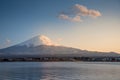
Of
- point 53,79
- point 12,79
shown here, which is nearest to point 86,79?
point 53,79

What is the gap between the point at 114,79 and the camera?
9.62m

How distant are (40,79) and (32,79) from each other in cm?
26

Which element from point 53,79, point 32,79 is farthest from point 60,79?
point 32,79

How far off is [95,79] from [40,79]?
1682 millimetres

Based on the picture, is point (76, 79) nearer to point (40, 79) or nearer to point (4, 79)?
point (40, 79)

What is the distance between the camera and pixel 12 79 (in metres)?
9.91

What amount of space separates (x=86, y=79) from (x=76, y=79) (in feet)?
0.98

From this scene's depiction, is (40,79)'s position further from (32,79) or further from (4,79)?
(4,79)

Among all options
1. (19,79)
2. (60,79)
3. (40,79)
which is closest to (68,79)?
(60,79)

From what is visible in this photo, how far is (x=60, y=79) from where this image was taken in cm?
988

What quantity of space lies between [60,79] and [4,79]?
5.52 feet

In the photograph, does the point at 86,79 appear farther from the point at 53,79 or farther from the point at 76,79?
the point at 53,79

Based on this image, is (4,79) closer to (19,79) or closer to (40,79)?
(19,79)

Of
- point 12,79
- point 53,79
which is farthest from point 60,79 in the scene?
point 12,79
